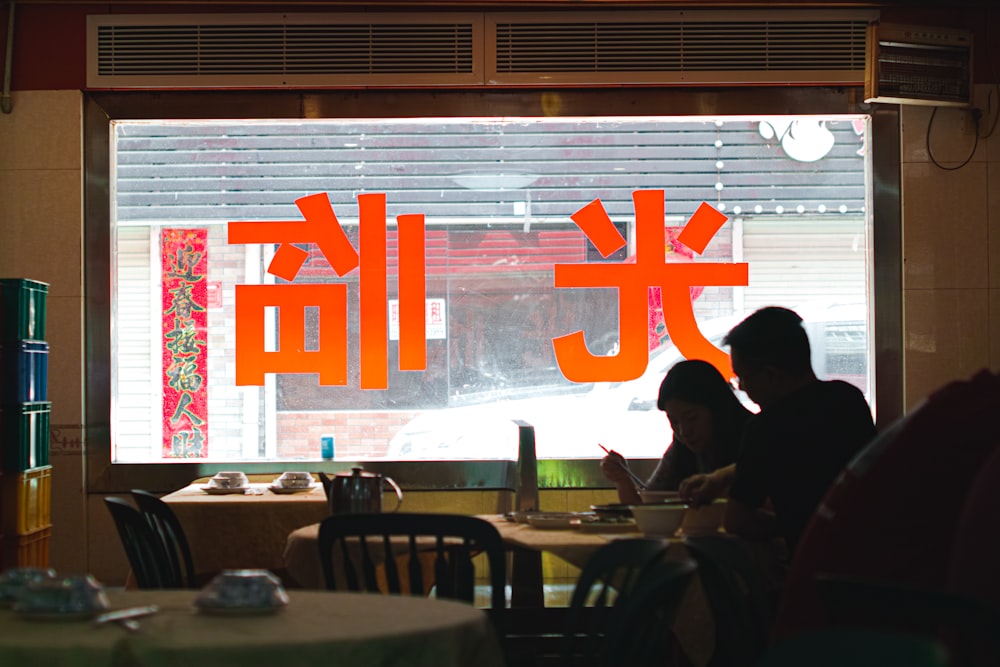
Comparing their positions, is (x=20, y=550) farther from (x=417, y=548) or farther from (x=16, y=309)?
(x=417, y=548)

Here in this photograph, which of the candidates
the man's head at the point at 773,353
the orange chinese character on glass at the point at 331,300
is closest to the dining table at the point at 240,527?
the orange chinese character on glass at the point at 331,300

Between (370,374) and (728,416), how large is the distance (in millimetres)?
2283

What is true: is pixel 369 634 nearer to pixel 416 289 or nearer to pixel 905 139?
pixel 416 289

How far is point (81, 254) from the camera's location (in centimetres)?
549

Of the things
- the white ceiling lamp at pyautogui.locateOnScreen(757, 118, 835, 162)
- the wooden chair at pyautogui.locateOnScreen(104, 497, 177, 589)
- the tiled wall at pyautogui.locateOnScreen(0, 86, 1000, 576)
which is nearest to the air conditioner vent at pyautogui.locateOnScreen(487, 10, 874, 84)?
the white ceiling lamp at pyautogui.locateOnScreen(757, 118, 835, 162)

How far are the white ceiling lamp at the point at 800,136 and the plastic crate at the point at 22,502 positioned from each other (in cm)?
372

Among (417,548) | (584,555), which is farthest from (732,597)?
(417,548)

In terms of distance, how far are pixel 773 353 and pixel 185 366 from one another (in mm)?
3311

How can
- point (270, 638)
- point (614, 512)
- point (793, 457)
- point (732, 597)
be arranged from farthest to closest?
point (614, 512)
point (793, 457)
point (732, 597)
point (270, 638)

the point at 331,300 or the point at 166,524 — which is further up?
the point at 331,300

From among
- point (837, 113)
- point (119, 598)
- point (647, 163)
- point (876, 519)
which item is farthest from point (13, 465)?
point (837, 113)

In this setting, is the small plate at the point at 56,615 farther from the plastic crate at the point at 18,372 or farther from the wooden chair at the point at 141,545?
the plastic crate at the point at 18,372

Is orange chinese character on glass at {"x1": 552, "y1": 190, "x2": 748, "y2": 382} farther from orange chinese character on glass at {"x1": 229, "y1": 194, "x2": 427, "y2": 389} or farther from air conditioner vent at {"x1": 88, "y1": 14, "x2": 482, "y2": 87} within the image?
air conditioner vent at {"x1": 88, "y1": 14, "x2": 482, "y2": 87}

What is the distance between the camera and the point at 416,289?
5.66 meters
